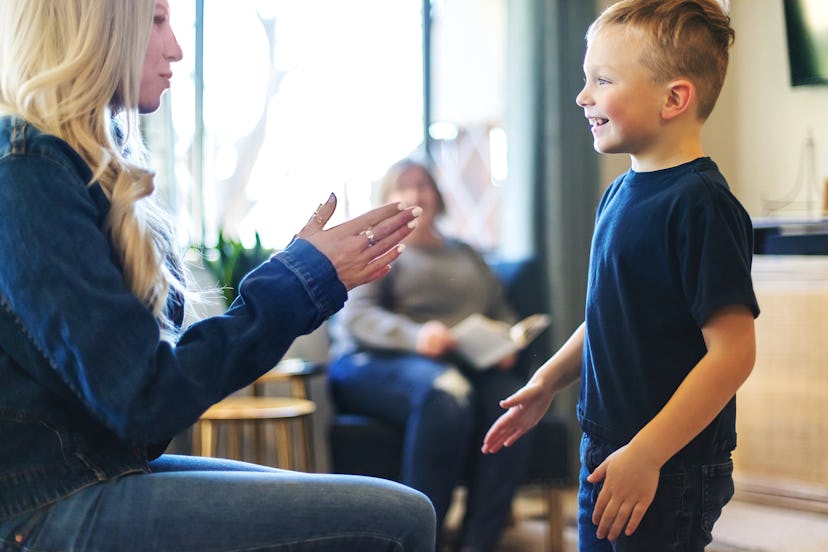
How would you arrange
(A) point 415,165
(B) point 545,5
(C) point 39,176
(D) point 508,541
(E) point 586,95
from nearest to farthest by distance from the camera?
1. (C) point 39,176
2. (E) point 586,95
3. (D) point 508,541
4. (A) point 415,165
5. (B) point 545,5

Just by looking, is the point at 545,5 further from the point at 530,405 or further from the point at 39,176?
the point at 39,176

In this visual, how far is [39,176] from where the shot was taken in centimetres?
93

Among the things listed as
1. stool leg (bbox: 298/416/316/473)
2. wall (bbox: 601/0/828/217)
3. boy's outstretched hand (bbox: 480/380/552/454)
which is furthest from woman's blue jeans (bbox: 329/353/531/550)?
boy's outstretched hand (bbox: 480/380/552/454)

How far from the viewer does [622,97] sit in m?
1.11

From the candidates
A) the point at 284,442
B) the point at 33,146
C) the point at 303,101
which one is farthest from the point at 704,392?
the point at 303,101

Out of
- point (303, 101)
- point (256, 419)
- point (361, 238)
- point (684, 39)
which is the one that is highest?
point (303, 101)

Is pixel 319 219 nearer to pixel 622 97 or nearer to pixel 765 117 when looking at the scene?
pixel 622 97

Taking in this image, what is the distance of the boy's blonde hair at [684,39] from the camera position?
1.10 meters

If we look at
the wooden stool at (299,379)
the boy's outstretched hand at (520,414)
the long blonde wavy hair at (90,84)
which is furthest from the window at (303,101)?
the long blonde wavy hair at (90,84)

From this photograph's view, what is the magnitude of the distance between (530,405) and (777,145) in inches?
99.5

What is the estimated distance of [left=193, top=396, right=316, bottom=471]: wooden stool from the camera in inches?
107

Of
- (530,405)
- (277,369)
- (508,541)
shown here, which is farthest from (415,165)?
(530,405)

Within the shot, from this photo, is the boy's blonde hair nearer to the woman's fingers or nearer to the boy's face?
the boy's face

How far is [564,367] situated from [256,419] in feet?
5.26
